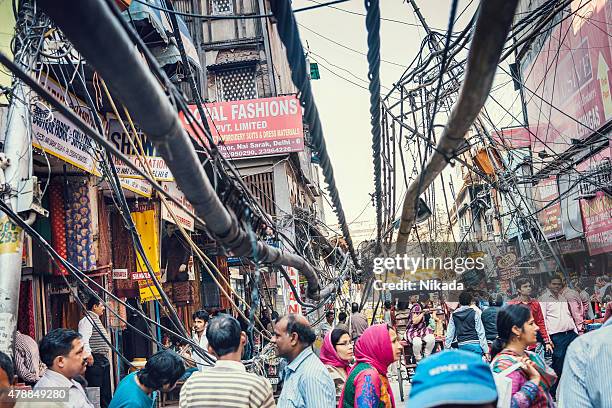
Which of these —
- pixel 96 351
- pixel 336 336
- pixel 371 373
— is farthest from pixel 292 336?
pixel 96 351

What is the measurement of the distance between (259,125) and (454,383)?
19.0 m

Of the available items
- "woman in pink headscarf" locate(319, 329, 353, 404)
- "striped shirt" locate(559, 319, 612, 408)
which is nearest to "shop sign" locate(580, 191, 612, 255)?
"woman in pink headscarf" locate(319, 329, 353, 404)

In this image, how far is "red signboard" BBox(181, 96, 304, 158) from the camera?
20.3 m

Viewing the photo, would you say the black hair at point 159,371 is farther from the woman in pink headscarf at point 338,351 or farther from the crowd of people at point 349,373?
the woman in pink headscarf at point 338,351

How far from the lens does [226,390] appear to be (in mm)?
3943

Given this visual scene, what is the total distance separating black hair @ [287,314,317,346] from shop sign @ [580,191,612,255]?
1182cm

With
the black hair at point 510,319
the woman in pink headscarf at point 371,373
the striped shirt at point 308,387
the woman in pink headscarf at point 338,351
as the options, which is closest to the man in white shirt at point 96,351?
the woman in pink headscarf at point 338,351

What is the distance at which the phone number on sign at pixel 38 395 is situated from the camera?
13.7 feet

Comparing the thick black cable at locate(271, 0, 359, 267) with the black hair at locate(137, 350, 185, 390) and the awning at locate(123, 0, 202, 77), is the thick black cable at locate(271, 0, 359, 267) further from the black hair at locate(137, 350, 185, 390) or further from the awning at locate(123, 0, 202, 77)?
the awning at locate(123, 0, 202, 77)

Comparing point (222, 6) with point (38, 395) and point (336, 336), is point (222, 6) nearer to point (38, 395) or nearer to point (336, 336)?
point (336, 336)

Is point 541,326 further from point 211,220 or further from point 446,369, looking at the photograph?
point 446,369

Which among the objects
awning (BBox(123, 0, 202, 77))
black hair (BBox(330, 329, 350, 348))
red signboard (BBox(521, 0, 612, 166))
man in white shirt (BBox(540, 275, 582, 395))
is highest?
red signboard (BBox(521, 0, 612, 166))

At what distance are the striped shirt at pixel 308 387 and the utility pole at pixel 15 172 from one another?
8.43 feet

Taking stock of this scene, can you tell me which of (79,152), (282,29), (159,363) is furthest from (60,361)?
(79,152)
